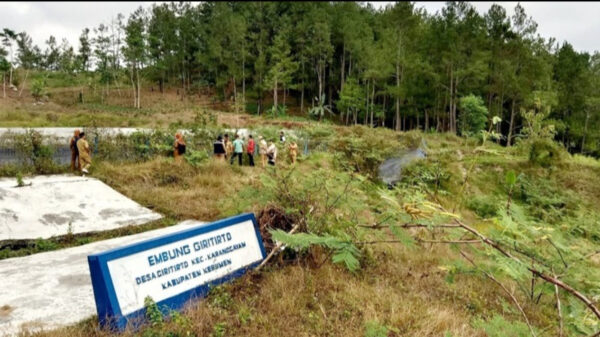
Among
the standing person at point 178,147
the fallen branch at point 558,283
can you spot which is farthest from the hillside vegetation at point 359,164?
the standing person at point 178,147

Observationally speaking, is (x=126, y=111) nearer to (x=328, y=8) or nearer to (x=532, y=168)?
(x=328, y=8)

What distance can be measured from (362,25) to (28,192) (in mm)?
48198

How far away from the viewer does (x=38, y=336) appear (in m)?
3.42

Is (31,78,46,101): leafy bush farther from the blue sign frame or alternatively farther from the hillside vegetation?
the blue sign frame

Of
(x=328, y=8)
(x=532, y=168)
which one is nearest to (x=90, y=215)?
(x=532, y=168)

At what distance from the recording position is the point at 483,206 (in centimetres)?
1298

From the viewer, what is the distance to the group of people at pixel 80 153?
415 inches

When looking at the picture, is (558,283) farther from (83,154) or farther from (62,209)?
(83,154)

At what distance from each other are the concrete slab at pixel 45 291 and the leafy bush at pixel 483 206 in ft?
36.2

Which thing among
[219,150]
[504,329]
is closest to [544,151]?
[219,150]

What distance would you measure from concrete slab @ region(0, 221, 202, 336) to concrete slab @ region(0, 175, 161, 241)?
1243 millimetres

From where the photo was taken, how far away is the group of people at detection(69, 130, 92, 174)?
10.5 m

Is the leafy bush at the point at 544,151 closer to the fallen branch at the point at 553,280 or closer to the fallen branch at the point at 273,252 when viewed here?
the fallen branch at the point at 273,252

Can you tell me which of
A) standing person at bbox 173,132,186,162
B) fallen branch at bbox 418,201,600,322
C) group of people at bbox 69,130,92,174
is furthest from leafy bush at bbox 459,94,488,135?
fallen branch at bbox 418,201,600,322
